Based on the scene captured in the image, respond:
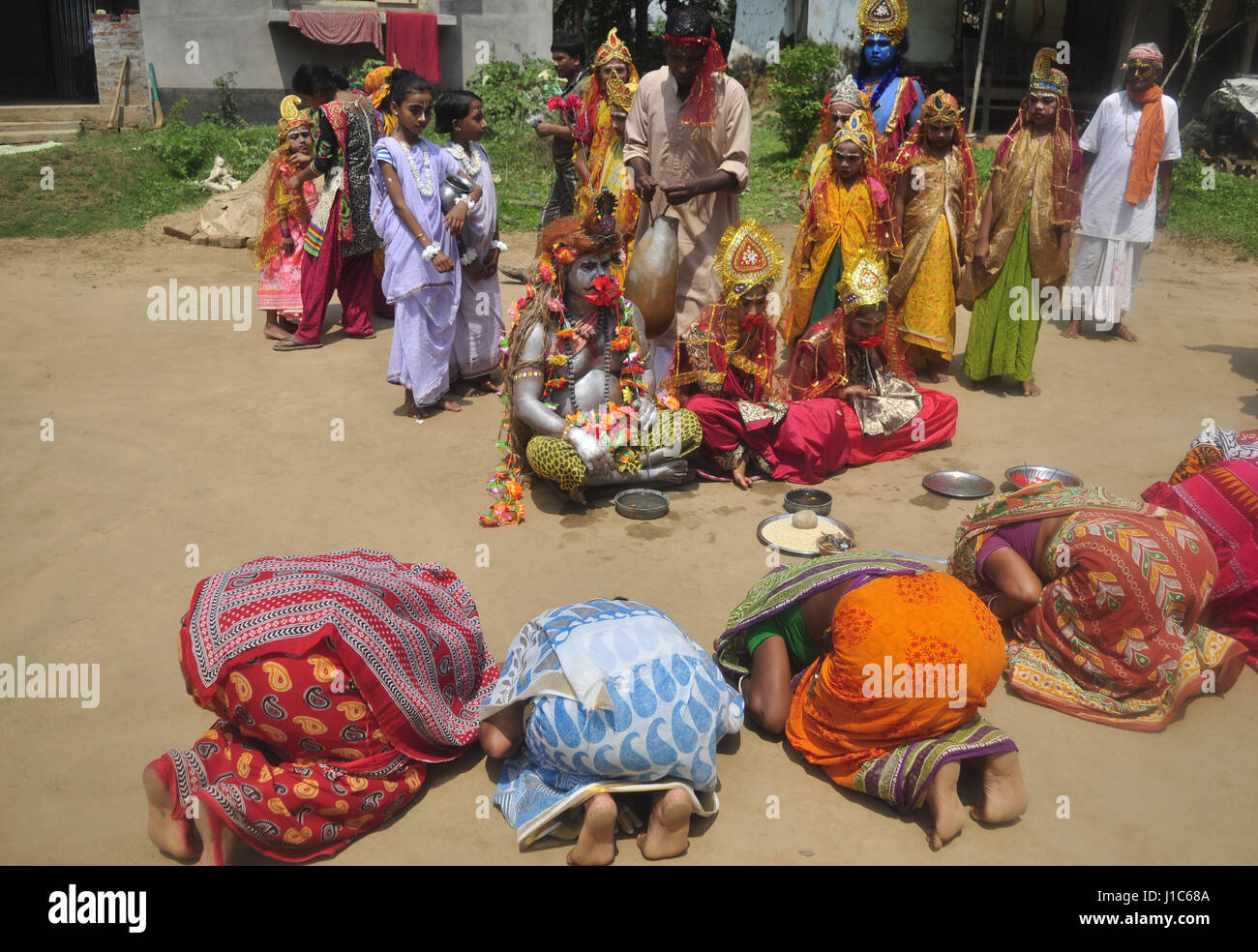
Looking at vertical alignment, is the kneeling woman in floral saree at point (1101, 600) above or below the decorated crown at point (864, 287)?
below

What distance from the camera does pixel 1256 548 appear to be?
145 inches

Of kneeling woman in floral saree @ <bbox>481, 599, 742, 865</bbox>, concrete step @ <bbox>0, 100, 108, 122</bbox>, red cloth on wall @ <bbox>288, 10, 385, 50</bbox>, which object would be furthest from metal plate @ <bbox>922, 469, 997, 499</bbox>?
concrete step @ <bbox>0, 100, 108, 122</bbox>

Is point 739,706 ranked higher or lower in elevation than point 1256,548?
lower

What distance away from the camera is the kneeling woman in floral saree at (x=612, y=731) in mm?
2785

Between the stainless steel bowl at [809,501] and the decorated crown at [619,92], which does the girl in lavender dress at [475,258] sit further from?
the stainless steel bowl at [809,501]

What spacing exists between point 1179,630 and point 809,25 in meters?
16.0

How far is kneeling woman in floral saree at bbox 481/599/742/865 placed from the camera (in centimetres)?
279

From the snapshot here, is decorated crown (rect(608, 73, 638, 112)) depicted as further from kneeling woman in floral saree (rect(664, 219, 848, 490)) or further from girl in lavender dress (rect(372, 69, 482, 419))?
kneeling woman in floral saree (rect(664, 219, 848, 490))

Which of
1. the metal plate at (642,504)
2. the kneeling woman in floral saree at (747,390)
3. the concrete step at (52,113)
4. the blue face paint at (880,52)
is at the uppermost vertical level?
the blue face paint at (880,52)

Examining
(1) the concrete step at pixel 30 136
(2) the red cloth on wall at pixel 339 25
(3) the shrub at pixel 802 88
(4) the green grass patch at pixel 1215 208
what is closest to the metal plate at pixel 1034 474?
(4) the green grass patch at pixel 1215 208

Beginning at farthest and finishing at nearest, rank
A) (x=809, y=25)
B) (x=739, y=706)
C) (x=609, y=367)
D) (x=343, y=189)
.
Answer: (x=809, y=25), (x=343, y=189), (x=609, y=367), (x=739, y=706)

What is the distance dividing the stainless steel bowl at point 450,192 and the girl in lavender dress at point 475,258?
0.12 meters
